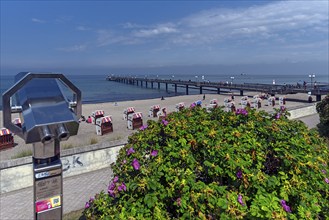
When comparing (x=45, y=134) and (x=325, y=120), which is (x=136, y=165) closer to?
(x=45, y=134)

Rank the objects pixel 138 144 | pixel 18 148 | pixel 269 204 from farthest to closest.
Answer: pixel 18 148, pixel 138 144, pixel 269 204

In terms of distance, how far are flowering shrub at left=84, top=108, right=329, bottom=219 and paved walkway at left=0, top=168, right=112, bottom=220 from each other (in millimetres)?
3981

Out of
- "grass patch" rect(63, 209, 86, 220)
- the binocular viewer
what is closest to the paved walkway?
"grass patch" rect(63, 209, 86, 220)

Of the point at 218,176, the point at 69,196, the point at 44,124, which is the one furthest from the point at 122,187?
the point at 69,196

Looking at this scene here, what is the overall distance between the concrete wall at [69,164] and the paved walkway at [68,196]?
188 mm

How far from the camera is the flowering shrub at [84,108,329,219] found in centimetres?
286

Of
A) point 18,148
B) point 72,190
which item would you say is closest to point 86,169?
point 72,190

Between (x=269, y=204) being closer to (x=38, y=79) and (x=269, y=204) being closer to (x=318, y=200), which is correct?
(x=318, y=200)

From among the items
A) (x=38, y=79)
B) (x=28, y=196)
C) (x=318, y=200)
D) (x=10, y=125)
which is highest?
(x=38, y=79)

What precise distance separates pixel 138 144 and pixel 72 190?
5.36 meters

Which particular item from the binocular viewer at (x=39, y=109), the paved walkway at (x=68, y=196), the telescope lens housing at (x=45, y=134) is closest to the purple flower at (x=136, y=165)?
the binocular viewer at (x=39, y=109)

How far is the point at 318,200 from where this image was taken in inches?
133

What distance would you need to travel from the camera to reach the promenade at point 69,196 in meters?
6.91

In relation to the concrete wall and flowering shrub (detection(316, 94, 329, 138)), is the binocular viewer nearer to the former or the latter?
the concrete wall
